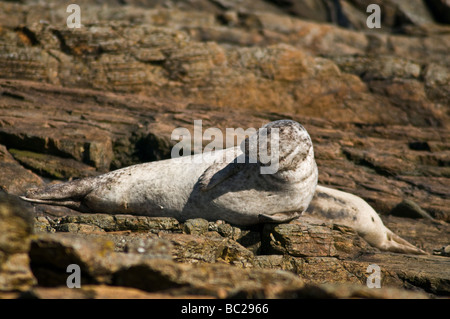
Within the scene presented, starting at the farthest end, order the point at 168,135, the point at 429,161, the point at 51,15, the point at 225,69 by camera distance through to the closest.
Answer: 1. the point at 51,15
2. the point at 225,69
3. the point at 429,161
4. the point at 168,135

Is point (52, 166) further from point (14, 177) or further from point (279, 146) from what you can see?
point (279, 146)

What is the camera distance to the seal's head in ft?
22.8

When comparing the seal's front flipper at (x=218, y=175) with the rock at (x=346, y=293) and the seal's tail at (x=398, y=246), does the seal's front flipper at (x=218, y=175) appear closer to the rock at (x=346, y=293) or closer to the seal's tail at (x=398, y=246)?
the seal's tail at (x=398, y=246)

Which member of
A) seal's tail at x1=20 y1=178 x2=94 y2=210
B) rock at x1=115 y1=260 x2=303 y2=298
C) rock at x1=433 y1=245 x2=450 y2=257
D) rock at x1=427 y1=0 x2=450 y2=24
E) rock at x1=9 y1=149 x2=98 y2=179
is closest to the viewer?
rock at x1=115 y1=260 x2=303 y2=298

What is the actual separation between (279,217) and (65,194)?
3241 millimetres

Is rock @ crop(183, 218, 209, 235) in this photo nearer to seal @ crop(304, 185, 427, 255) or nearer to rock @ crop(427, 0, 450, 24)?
seal @ crop(304, 185, 427, 255)

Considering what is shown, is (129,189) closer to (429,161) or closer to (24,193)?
(24,193)

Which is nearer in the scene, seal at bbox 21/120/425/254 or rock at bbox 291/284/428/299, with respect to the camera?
rock at bbox 291/284/428/299

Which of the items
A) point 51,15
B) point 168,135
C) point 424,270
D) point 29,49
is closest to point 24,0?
point 51,15

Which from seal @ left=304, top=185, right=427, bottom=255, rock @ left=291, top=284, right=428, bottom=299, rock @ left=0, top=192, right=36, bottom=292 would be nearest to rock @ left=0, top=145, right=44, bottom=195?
rock @ left=0, top=192, right=36, bottom=292

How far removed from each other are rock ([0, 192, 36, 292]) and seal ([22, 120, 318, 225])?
342cm

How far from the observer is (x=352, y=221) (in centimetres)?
820

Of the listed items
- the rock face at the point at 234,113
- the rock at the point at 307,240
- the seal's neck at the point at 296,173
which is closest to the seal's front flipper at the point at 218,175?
the seal's neck at the point at 296,173

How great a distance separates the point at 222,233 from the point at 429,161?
548 cm
